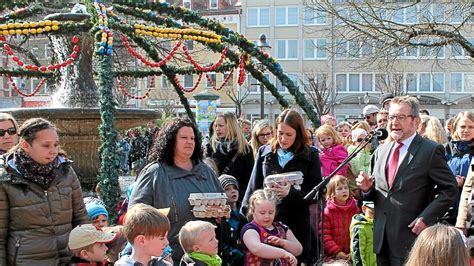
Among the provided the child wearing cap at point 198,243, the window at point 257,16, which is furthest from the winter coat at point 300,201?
the window at point 257,16

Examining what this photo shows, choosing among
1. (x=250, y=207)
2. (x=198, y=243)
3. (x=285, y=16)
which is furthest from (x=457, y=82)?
(x=198, y=243)

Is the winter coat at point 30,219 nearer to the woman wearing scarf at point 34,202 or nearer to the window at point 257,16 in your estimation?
the woman wearing scarf at point 34,202

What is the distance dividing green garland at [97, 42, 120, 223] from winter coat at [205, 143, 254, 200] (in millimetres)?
1247

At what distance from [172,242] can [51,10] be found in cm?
826

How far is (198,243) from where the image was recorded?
4.38m

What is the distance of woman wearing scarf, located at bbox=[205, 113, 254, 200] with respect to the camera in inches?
285

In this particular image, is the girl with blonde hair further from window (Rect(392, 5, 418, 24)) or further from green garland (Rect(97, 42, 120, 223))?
window (Rect(392, 5, 418, 24))

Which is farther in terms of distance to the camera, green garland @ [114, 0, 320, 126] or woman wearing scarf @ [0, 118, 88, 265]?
green garland @ [114, 0, 320, 126]

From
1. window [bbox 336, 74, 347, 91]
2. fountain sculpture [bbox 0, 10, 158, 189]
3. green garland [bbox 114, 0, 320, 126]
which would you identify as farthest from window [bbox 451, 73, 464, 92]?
fountain sculpture [bbox 0, 10, 158, 189]

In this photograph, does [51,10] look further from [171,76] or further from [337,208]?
[337,208]

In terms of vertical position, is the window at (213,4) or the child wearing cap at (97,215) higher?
the window at (213,4)

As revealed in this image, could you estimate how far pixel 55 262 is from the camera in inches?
175

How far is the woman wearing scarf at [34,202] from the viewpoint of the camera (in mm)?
4258

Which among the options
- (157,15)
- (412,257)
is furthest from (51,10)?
(412,257)
